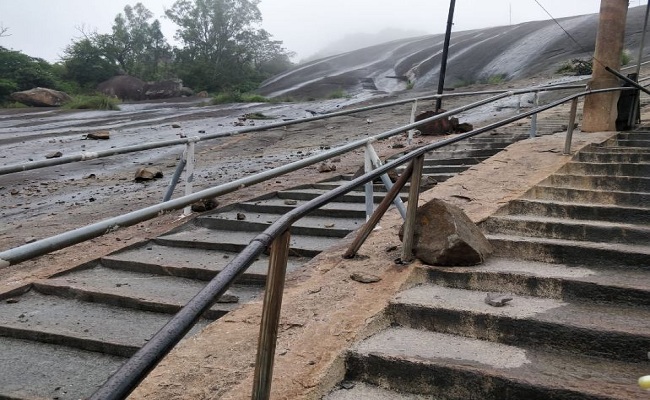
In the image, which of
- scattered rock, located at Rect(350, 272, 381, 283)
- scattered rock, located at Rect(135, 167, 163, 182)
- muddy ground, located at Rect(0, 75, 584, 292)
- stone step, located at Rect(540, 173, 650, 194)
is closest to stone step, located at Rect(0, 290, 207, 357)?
muddy ground, located at Rect(0, 75, 584, 292)

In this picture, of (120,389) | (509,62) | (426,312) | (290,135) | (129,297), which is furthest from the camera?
(509,62)

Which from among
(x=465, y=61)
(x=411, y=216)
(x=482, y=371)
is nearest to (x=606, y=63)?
(x=411, y=216)

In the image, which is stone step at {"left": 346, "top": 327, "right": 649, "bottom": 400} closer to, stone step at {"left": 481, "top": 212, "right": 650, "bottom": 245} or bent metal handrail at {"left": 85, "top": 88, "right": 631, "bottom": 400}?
bent metal handrail at {"left": 85, "top": 88, "right": 631, "bottom": 400}

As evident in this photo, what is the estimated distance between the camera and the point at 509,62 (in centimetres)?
2411

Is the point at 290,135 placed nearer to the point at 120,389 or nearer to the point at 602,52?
the point at 602,52

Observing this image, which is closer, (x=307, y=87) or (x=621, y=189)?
(x=621, y=189)

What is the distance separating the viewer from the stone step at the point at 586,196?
193 inches

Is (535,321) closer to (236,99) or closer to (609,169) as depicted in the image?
(609,169)

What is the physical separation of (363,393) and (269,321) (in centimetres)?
88

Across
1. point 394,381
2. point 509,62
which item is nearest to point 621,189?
point 394,381

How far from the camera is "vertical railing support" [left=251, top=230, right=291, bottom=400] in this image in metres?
2.07

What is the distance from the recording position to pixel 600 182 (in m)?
5.48

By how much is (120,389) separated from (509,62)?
25.2 m

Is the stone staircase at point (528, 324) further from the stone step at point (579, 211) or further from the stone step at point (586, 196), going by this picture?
the stone step at point (586, 196)
